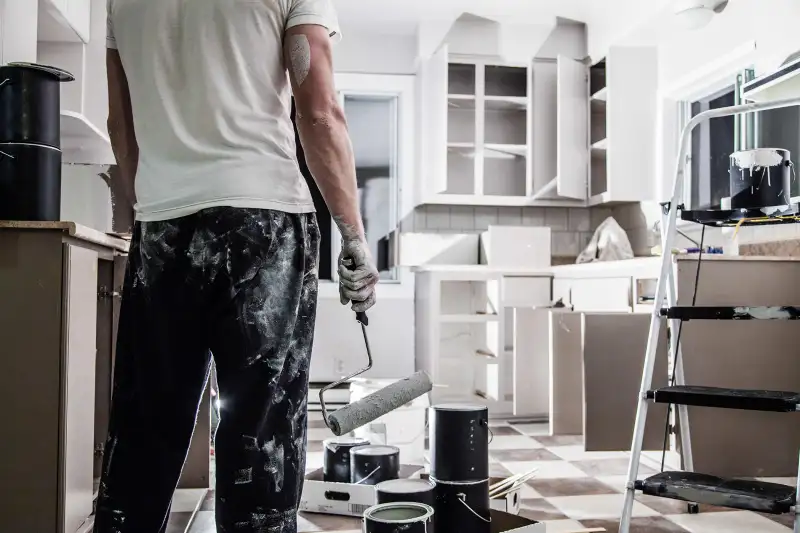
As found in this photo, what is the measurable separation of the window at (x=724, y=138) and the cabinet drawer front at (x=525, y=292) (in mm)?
959

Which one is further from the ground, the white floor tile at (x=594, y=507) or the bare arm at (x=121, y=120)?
the bare arm at (x=121, y=120)

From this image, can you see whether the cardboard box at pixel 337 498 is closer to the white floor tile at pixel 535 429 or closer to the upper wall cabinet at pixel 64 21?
the white floor tile at pixel 535 429

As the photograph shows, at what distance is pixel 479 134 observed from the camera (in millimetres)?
4793

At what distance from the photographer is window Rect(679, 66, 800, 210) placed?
2.96m

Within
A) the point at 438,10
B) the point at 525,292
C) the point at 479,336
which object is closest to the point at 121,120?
the point at 525,292

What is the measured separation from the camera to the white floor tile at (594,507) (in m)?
2.35

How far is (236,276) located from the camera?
112 centimetres

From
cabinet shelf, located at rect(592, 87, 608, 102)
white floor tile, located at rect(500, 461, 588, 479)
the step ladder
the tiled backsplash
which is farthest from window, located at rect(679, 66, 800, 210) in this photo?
white floor tile, located at rect(500, 461, 588, 479)

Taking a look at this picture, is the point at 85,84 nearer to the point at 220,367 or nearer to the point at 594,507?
the point at 220,367

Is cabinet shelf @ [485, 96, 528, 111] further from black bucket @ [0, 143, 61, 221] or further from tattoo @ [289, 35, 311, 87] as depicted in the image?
tattoo @ [289, 35, 311, 87]

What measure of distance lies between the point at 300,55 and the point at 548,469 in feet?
7.51

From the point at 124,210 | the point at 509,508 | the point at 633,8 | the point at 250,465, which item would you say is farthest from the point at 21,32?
the point at 633,8

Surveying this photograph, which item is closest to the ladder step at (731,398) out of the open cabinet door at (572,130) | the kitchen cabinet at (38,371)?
the kitchen cabinet at (38,371)

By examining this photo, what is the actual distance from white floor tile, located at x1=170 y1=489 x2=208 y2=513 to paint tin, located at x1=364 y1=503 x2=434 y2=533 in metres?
1.11
